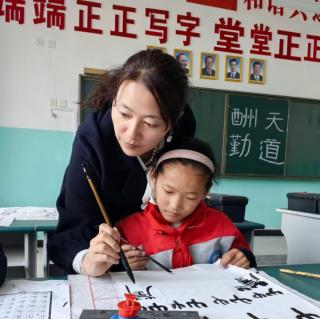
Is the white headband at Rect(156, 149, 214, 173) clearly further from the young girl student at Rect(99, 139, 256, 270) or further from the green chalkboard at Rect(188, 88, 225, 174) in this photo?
the green chalkboard at Rect(188, 88, 225, 174)

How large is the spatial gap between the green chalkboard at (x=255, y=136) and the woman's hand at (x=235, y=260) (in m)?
2.82

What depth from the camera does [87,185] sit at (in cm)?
96

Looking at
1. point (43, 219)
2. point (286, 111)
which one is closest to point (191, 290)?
point (43, 219)

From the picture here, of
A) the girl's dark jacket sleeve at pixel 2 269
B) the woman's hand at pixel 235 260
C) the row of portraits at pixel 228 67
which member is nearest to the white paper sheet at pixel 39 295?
the girl's dark jacket sleeve at pixel 2 269

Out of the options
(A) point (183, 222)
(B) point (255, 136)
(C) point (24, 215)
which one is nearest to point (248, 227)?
(A) point (183, 222)

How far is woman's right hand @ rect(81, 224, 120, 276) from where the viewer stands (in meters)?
0.79

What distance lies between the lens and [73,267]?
2.94 feet

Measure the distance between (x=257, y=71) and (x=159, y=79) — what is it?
329 centimetres

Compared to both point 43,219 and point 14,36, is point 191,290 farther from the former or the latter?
point 14,36

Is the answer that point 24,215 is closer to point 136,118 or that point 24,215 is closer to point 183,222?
point 183,222

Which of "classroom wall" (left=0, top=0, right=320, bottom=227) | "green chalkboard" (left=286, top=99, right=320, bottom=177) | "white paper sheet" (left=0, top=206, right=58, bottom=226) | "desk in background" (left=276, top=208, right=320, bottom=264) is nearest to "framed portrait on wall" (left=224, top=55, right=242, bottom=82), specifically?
"classroom wall" (left=0, top=0, right=320, bottom=227)

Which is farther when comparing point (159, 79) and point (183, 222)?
point (183, 222)

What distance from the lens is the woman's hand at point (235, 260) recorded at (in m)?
0.97

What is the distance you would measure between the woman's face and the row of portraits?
2.83m
